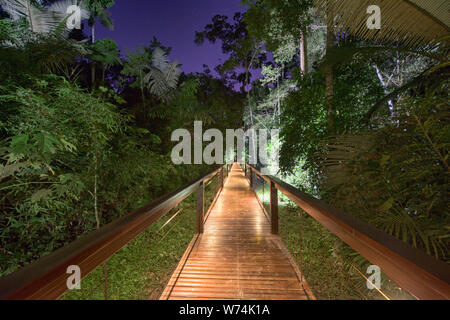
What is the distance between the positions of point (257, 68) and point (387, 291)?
17.9 metres

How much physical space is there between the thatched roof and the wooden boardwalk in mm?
3153

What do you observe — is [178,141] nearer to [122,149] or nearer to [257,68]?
[122,149]

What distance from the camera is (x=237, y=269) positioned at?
2.20 meters

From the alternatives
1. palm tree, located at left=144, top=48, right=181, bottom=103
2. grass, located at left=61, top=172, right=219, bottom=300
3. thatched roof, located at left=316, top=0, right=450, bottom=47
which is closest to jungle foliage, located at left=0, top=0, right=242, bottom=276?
grass, located at left=61, top=172, right=219, bottom=300

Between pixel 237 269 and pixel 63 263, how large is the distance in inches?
76.3

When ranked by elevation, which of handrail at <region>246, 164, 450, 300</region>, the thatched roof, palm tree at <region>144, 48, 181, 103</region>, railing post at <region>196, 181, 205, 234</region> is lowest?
railing post at <region>196, 181, 205, 234</region>

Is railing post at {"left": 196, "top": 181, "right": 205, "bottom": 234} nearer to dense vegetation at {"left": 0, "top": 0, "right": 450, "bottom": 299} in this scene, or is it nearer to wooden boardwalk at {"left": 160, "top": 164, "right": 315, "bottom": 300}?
wooden boardwalk at {"left": 160, "top": 164, "right": 315, "bottom": 300}

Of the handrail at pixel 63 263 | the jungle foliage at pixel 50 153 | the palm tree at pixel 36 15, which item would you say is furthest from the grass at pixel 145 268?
the palm tree at pixel 36 15

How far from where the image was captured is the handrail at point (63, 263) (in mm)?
490

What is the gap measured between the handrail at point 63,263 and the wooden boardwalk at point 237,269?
1169mm

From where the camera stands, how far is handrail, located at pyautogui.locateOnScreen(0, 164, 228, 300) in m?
0.49

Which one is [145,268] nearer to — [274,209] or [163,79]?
[274,209]

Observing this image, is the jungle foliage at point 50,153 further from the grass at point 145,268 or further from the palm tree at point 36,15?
the grass at point 145,268
